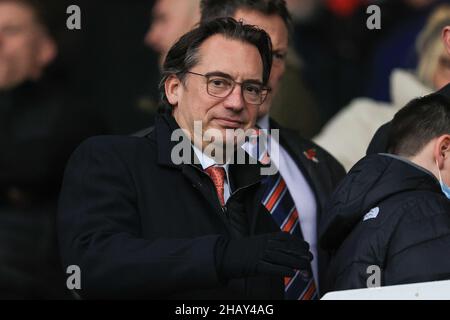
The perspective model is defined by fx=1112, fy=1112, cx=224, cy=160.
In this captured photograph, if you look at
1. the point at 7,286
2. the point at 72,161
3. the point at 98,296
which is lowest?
the point at 7,286

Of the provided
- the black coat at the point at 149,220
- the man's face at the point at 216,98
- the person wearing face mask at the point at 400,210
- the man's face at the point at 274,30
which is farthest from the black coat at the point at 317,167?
the man's face at the point at 216,98

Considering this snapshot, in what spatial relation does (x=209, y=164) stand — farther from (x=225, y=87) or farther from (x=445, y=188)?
(x=445, y=188)

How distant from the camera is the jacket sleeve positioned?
2.60 meters

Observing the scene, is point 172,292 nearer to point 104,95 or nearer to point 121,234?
point 121,234

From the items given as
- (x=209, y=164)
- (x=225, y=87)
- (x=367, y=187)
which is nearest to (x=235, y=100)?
(x=225, y=87)

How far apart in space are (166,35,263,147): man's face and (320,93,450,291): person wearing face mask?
1.17 feet

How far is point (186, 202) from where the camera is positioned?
283 centimetres

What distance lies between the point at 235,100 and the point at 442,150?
0.60 meters

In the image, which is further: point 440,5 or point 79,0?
point 440,5

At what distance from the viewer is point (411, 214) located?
9.31 feet

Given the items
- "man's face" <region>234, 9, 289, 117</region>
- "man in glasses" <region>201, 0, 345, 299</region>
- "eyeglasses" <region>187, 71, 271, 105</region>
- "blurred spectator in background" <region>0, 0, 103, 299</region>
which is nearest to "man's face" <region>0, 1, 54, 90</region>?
"blurred spectator in background" <region>0, 0, 103, 299</region>

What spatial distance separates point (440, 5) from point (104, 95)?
5.41 ft

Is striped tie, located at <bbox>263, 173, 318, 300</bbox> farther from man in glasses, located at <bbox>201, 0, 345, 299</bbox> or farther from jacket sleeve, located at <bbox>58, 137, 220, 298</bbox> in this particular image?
jacket sleeve, located at <bbox>58, 137, 220, 298</bbox>

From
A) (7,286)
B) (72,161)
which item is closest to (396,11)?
(7,286)
